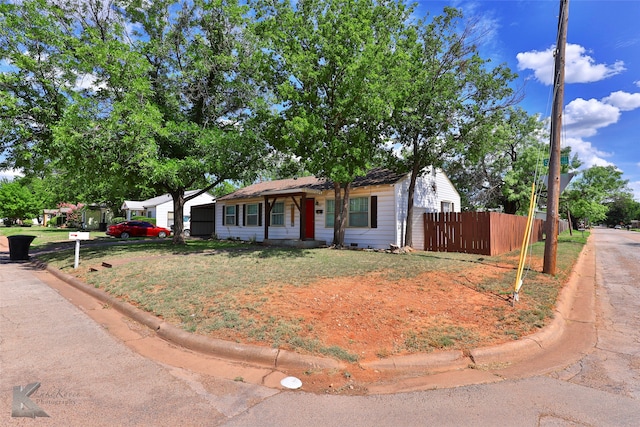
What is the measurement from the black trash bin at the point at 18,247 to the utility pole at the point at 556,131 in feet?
58.7

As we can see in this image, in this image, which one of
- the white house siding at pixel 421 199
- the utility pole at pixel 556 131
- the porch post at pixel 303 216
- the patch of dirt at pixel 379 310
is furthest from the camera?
the porch post at pixel 303 216

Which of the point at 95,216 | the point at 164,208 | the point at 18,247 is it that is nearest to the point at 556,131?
the point at 18,247

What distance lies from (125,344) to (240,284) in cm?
264

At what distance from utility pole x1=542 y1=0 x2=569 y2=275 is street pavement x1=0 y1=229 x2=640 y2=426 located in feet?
11.9

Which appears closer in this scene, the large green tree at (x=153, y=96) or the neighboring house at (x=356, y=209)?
the large green tree at (x=153, y=96)

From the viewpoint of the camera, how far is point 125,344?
4.54 m

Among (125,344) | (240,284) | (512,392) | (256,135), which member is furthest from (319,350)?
(256,135)

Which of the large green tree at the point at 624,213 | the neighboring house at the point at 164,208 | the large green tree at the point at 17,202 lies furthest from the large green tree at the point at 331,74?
the large green tree at the point at 624,213

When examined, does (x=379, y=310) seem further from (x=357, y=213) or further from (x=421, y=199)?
(x=421, y=199)

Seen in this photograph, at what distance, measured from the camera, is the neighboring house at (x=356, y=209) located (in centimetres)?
1447

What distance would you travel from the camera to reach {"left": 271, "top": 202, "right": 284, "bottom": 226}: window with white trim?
60.0ft

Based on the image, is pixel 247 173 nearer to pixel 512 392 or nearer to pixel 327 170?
pixel 327 170

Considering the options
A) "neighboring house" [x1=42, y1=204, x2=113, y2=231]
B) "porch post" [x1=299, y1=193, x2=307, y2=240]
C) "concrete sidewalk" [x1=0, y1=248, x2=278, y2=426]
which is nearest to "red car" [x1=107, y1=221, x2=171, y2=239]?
"porch post" [x1=299, y1=193, x2=307, y2=240]

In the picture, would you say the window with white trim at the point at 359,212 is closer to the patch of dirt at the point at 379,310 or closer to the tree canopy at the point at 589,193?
the patch of dirt at the point at 379,310
